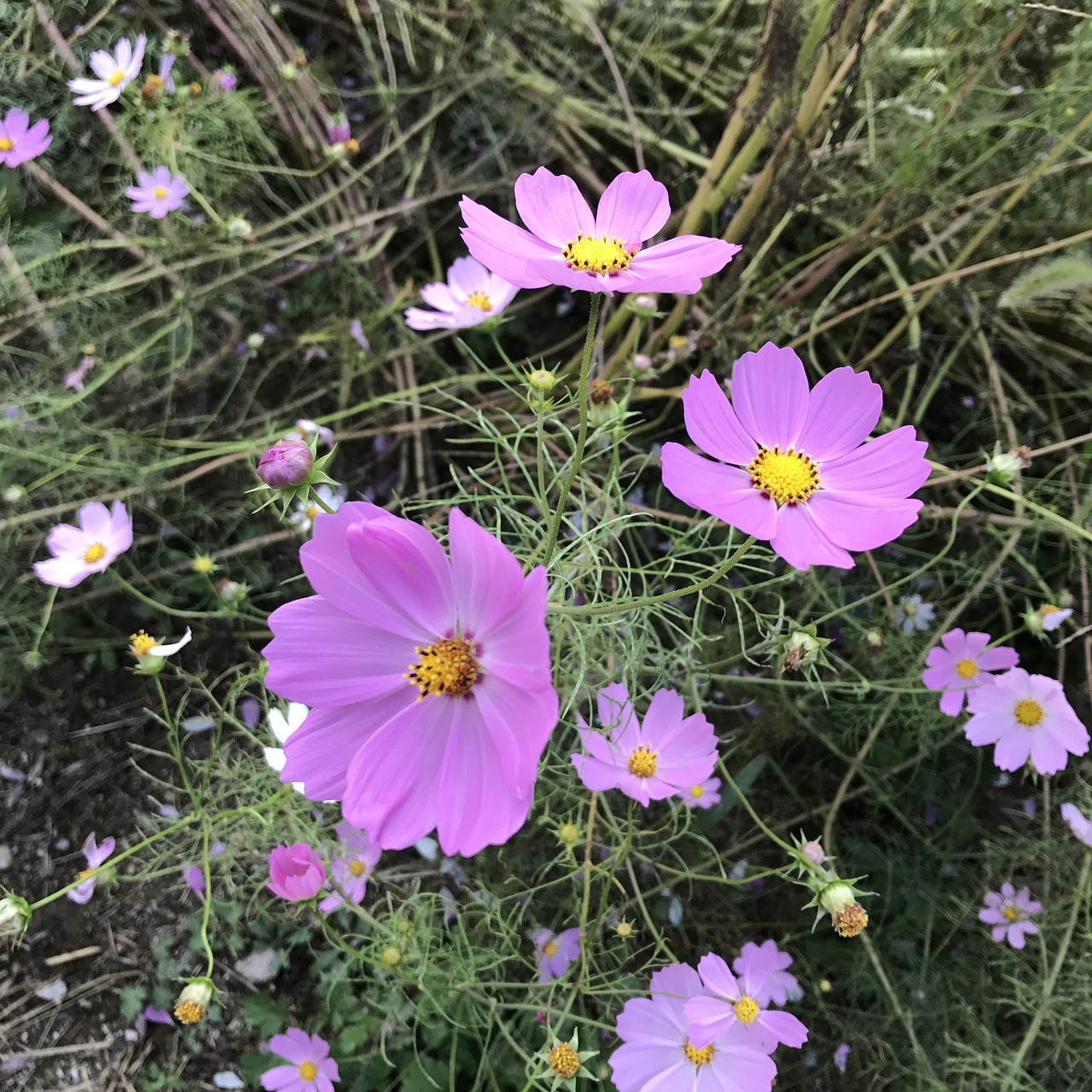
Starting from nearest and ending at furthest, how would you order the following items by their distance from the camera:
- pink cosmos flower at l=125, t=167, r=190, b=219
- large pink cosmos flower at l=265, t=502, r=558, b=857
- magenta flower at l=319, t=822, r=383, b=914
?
1. large pink cosmos flower at l=265, t=502, r=558, b=857
2. magenta flower at l=319, t=822, r=383, b=914
3. pink cosmos flower at l=125, t=167, r=190, b=219

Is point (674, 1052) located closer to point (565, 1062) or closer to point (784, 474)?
point (565, 1062)

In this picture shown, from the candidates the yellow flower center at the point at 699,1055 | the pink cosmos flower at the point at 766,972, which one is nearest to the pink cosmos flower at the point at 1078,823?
the pink cosmos flower at the point at 766,972

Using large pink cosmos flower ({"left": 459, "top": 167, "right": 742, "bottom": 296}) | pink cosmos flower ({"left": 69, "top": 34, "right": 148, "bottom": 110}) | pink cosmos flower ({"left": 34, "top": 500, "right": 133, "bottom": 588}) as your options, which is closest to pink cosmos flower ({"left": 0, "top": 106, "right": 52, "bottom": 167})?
pink cosmos flower ({"left": 69, "top": 34, "right": 148, "bottom": 110})

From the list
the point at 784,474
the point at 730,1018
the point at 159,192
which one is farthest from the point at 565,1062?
the point at 159,192

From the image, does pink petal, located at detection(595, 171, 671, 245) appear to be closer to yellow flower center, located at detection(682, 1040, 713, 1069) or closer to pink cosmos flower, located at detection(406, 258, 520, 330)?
pink cosmos flower, located at detection(406, 258, 520, 330)

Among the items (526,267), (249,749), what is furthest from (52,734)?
(526,267)
